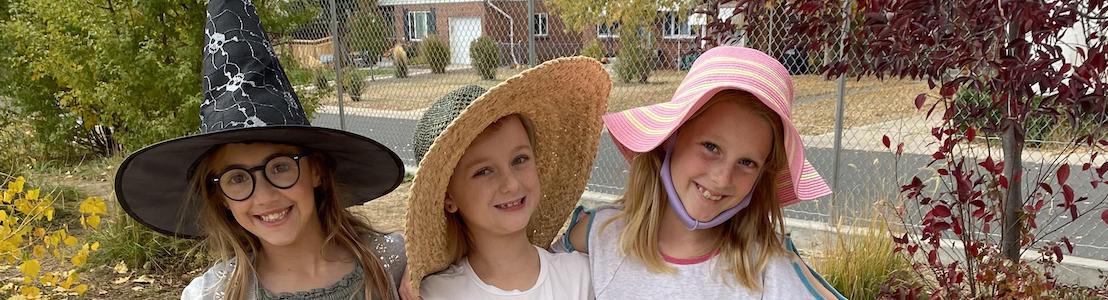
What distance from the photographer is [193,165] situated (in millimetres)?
1734

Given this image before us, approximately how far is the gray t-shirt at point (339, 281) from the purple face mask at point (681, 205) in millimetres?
739

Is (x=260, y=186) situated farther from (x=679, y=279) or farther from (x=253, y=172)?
(x=679, y=279)

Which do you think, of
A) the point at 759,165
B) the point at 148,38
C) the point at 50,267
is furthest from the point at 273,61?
the point at 50,267

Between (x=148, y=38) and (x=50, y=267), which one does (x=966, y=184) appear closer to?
(x=148, y=38)

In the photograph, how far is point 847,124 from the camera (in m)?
6.36

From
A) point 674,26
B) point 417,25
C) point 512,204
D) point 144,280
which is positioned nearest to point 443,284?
point 512,204

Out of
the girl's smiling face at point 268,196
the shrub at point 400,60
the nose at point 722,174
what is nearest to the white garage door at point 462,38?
the shrub at point 400,60

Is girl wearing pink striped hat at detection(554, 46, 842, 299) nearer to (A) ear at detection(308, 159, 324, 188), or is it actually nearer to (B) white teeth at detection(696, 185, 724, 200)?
(B) white teeth at detection(696, 185, 724, 200)

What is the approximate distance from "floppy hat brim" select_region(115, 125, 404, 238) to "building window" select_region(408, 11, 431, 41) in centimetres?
694

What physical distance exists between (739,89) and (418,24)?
8402 mm

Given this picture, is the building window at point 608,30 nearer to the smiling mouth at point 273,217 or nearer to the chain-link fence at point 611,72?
the chain-link fence at point 611,72

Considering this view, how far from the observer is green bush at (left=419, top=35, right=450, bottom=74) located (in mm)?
7637

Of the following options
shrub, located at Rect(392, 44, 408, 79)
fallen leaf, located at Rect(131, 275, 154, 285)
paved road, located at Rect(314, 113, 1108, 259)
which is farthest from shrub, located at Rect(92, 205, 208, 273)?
shrub, located at Rect(392, 44, 408, 79)

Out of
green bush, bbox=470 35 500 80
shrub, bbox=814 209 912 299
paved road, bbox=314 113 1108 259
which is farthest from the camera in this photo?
green bush, bbox=470 35 500 80
